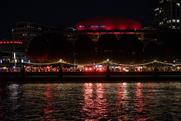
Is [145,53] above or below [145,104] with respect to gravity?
above

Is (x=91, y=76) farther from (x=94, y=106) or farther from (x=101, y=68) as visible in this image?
(x=94, y=106)

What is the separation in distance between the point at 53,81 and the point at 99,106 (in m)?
30.6

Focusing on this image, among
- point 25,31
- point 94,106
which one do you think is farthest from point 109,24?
point 94,106

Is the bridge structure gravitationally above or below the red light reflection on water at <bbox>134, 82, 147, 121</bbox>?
above

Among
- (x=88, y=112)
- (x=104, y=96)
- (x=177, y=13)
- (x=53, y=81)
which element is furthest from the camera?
(x=177, y=13)

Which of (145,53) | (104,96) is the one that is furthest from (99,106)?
(145,53)

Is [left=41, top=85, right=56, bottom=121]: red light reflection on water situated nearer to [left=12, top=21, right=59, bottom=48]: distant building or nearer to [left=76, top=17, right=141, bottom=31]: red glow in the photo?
[left=76, top=17, right=141, bottom=31]: red glow

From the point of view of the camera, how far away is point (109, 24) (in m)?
150

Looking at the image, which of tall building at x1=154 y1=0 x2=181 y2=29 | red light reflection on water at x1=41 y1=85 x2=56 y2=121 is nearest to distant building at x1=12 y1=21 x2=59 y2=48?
tall building at x1=154 y1=0 x2=181 y2=29

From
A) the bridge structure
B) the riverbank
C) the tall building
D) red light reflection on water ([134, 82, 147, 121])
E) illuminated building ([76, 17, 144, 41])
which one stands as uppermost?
the tall building

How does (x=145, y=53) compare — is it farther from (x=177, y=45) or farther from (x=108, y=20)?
(x=108, y=20)

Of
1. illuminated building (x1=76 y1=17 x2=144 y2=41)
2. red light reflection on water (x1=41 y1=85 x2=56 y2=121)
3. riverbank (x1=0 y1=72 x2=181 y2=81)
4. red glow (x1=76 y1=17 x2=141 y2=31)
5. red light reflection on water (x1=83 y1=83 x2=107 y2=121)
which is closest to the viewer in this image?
red light reflection on water (x1=41 y1=85 x2=56 y2=121)

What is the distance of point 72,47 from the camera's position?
9800 cm

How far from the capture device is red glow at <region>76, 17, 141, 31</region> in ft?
486
